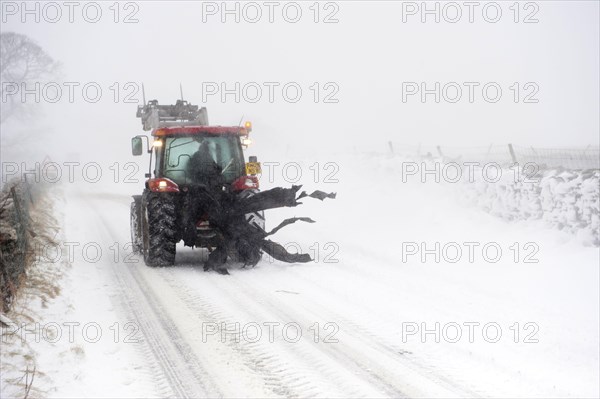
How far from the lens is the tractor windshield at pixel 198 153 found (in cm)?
1033

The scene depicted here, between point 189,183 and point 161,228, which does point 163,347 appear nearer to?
point 161,228

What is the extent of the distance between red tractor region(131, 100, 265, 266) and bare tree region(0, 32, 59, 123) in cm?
2766

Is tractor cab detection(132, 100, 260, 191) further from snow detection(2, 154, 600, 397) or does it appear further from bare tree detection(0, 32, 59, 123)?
bare tree detection(0, 32, 59, 123)

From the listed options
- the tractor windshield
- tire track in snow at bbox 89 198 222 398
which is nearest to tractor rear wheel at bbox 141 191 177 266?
the tractor windshield

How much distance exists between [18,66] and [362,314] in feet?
110

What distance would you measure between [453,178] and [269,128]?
39139 mm

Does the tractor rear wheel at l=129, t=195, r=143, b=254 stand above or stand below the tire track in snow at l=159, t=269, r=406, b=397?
above

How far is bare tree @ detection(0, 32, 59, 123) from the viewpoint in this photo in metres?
34.1

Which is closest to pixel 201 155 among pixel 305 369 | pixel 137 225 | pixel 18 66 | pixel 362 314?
pixel 137 225

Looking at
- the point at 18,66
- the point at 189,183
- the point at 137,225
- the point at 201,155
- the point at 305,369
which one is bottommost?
the point at 305,369

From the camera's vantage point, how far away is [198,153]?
10406 mm

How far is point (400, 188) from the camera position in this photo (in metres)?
17.8

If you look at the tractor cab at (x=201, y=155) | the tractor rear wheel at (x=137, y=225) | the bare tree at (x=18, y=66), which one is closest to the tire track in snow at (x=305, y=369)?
the tractor cab at (x=201, y=155)

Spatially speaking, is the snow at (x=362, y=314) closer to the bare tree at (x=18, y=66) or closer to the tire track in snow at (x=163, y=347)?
the tire track in snow at (x=163, y=347)
